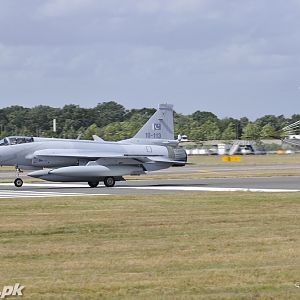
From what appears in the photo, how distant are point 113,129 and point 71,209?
113 metres

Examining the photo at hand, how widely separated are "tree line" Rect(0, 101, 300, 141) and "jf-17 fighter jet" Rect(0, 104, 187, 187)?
289ft

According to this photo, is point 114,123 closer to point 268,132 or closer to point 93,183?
point 268,132

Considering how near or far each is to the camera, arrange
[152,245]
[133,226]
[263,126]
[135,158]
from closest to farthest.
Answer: [152,245] → [133,226] → [135,158] → [263,126]

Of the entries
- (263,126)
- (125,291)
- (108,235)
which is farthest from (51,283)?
(263,126)

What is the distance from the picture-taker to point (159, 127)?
38.8m

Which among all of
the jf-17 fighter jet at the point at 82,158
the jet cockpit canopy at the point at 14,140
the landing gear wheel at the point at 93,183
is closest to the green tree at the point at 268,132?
the jf-17 fighter jet at the point at 82,158

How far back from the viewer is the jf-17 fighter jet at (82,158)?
107 feet

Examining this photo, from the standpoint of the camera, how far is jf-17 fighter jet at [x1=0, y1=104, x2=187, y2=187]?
32.7 meters

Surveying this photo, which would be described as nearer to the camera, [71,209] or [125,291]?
[125,291]

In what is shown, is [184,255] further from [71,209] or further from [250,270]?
[71,209]

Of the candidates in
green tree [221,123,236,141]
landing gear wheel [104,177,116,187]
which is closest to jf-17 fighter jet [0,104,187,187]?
landing gear wheel [104,177,116,187]

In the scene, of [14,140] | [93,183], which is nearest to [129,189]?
[93,183]

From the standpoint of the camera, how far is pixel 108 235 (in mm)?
14695

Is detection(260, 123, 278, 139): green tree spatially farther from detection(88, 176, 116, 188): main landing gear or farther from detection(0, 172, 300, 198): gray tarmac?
detection(88, 176, 116, 188): main landing gear
